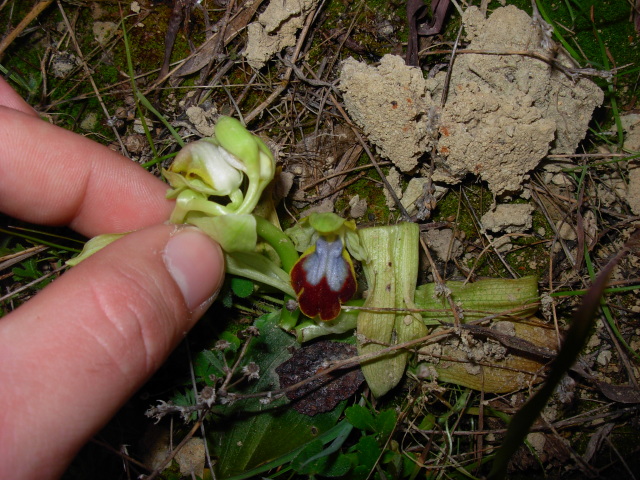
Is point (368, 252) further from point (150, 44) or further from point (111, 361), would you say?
point (150, 44)

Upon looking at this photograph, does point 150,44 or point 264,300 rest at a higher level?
point 150,44

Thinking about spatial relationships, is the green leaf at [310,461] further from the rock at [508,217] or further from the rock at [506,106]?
the rock at [506,106]

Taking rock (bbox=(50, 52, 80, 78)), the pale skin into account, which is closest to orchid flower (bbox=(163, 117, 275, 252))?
the pale skin

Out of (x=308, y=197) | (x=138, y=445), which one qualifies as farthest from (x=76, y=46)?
(x=138, y=445)

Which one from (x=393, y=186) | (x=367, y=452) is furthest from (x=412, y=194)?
(x=367, y=452)

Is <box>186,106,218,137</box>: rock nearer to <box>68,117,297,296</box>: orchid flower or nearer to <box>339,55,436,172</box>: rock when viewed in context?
<box>68,117,297,296</box>: orchid flower

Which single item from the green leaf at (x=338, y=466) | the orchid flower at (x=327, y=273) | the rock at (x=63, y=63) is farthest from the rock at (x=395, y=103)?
the rock at (x=63, y=63)
